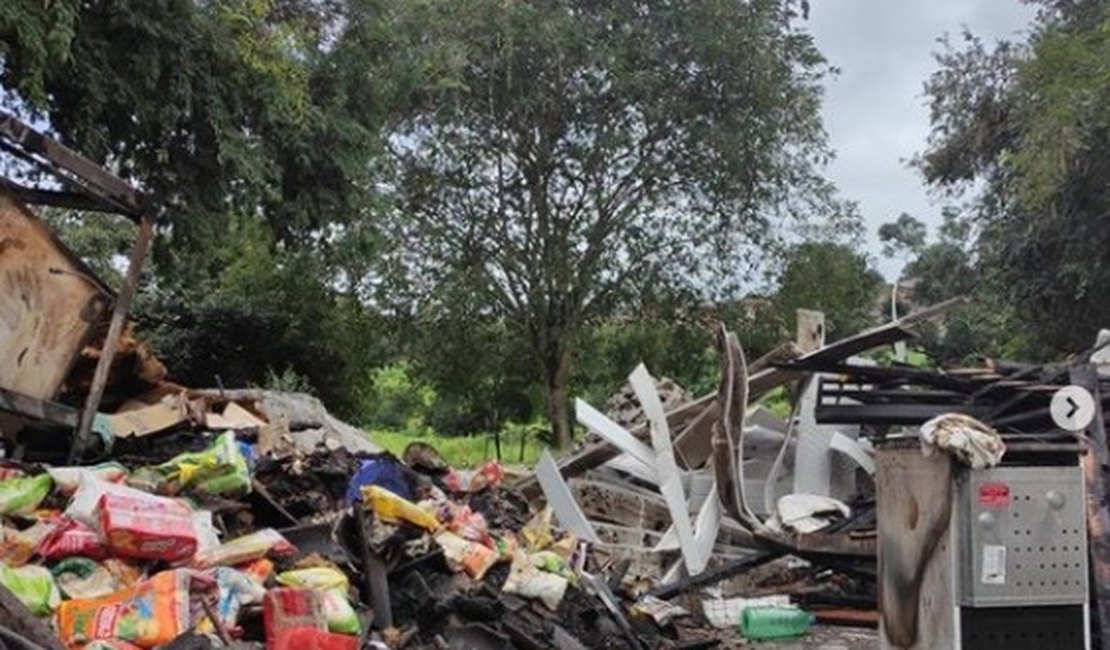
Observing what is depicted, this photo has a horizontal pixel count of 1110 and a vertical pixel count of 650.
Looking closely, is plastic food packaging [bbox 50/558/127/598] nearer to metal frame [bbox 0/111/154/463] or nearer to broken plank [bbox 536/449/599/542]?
metal frame [bbox 0/111/154/463]

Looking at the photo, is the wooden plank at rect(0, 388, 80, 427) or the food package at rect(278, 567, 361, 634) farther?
the wooden plank at rect(0, 388, 80, 427)

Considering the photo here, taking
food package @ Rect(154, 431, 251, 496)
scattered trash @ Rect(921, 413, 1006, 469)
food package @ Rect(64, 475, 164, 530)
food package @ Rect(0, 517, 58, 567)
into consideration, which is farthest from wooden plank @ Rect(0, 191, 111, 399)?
scattered trash @ Rect(921, 413, 1006, 469)

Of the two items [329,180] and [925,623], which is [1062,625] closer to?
[925,623]

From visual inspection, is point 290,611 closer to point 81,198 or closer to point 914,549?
point 914,549

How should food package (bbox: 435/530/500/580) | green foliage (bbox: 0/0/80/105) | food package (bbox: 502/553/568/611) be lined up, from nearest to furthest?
food package (bbox: 435/530/500/580) < food package (bbox: 502/553/568/611) < green foliage (bbox: 0/0/80/105)

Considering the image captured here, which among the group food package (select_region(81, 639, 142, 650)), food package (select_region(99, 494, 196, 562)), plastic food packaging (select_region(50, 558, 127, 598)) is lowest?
food package (select_region(81, 639, 142, 650))

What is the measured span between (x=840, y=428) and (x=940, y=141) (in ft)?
40.0

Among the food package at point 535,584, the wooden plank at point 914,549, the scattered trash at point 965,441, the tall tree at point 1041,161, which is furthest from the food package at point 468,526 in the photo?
the tall tree at point 1041,161

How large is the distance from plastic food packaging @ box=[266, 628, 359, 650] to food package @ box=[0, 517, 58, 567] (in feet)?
3.48

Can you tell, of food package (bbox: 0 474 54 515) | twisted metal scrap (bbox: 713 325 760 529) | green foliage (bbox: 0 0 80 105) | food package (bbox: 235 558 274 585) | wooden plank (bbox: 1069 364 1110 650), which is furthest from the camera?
green foliage (bbox: 0 0 80 105)

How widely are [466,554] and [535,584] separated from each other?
16.3 inches

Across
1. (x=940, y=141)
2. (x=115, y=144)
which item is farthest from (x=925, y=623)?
(x=940, y=141)

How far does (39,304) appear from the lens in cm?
561

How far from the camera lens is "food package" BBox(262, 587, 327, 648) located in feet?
13.9
